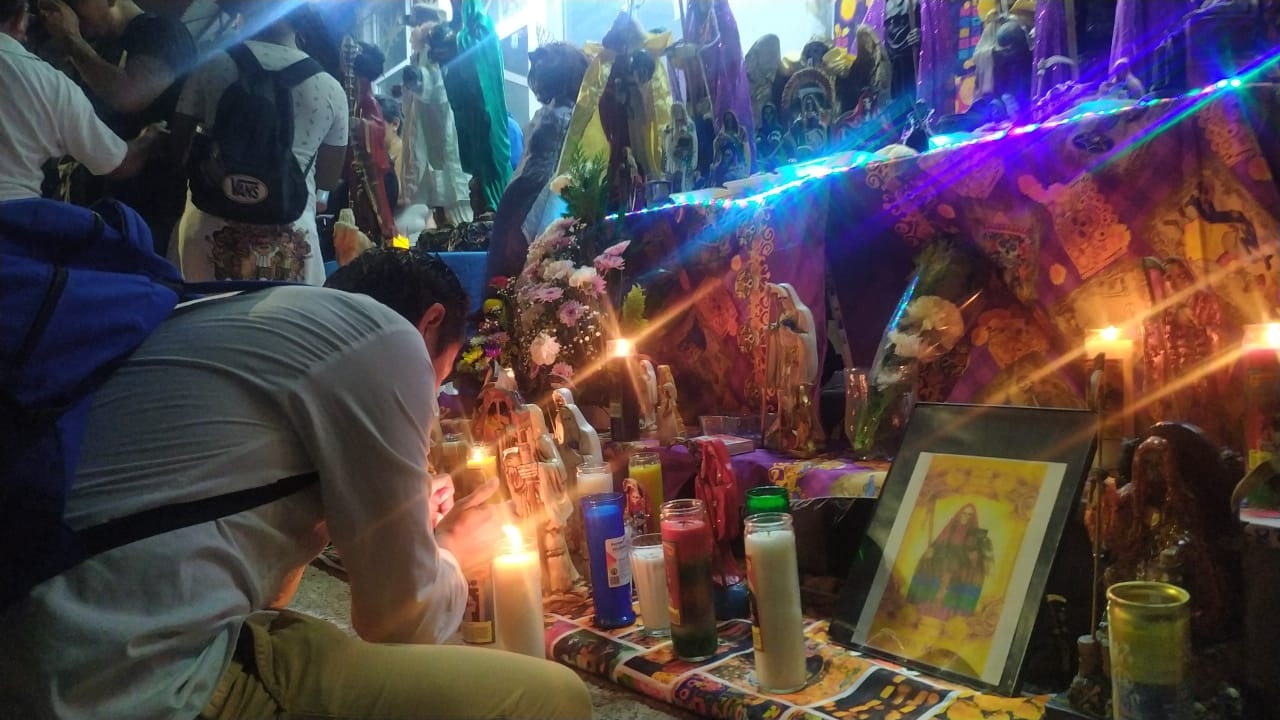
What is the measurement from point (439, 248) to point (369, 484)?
4138mm

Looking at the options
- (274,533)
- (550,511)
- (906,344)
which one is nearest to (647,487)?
(550,511)

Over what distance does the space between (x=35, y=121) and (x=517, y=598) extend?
2880mm

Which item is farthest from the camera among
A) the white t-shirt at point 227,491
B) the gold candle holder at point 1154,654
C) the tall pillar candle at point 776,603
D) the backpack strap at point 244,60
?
the backpack strap at point 244,60

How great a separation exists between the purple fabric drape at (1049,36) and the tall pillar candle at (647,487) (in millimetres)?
1413

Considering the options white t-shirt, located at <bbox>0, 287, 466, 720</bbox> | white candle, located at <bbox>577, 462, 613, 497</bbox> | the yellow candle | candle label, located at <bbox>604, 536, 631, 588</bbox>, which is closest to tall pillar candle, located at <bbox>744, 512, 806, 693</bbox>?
candle label, located at <bbox>604, 536, 631, 588</bbox>

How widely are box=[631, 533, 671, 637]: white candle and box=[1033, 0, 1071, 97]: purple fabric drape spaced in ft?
5.12

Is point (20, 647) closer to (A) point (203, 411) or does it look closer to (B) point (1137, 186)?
(A) point (203, 411)

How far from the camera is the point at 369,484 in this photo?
3.75 ft

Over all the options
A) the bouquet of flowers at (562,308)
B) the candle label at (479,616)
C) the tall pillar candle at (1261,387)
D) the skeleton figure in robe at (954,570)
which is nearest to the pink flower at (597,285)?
the bouquet of flowers at (562,308)

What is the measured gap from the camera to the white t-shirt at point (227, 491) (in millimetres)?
931

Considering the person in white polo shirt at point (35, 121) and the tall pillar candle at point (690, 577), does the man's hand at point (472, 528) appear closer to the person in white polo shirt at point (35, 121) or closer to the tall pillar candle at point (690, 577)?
the tall pillar candle at point (690, 577)

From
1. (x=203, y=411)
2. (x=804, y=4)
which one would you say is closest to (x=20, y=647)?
(x=203, y=411)

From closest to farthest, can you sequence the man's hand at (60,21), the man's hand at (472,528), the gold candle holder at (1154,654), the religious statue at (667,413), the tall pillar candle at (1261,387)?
the gold candle holder at (1154,654) → the tall pillar candle at (1261,387) → the man's hand at (472,528) → the religious statue at (667,413) → the man's hand at (60,21)

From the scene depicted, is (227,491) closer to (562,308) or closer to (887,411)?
(887,411)
